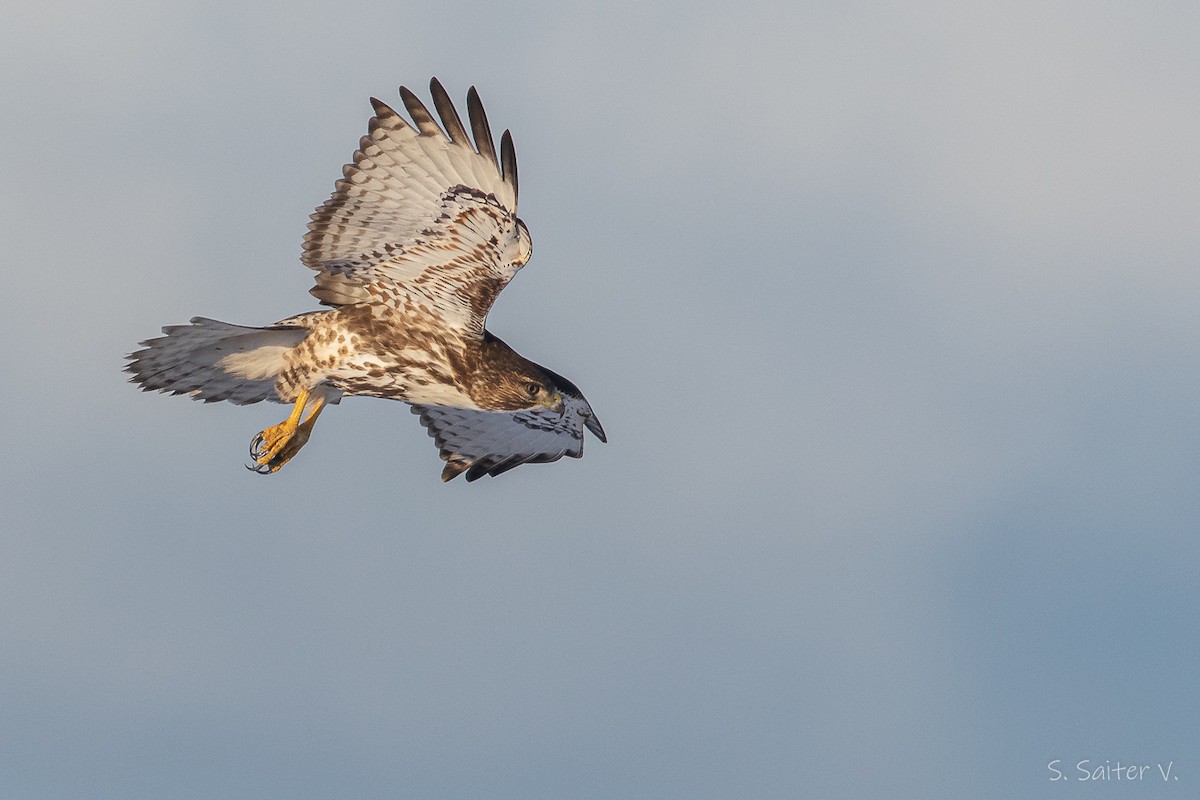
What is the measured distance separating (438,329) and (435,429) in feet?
10.1

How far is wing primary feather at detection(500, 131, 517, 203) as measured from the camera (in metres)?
14.9

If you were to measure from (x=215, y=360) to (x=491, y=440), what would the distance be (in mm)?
3139

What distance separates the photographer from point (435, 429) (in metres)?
18.6

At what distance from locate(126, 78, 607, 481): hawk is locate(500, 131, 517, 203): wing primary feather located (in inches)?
0.4

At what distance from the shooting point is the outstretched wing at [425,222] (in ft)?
49.1

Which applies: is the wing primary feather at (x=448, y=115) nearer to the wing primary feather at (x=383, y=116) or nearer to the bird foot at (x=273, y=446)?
the wing primary feather at (x=383, y=116)

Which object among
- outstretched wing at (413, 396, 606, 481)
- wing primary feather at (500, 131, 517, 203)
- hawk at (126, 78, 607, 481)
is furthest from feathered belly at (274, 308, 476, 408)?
outstretched wing at (413, 396, 606, 481)

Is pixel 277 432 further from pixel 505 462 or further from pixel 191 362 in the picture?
pixel 505 462

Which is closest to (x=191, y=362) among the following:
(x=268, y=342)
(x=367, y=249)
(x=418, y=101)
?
(x=268, y=342)

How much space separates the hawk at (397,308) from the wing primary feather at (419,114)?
0.04 feet

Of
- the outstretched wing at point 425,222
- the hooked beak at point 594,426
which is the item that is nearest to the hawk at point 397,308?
the outstretched wing at point 425,222

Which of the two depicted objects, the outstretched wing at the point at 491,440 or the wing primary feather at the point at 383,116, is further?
the outstretched wing at the point at 491,440

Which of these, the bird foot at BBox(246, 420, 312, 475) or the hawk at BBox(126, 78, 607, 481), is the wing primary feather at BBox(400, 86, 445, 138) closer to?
the hawk at BBox(126, 78, 607, 481)

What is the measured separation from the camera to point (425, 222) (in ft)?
50.0
